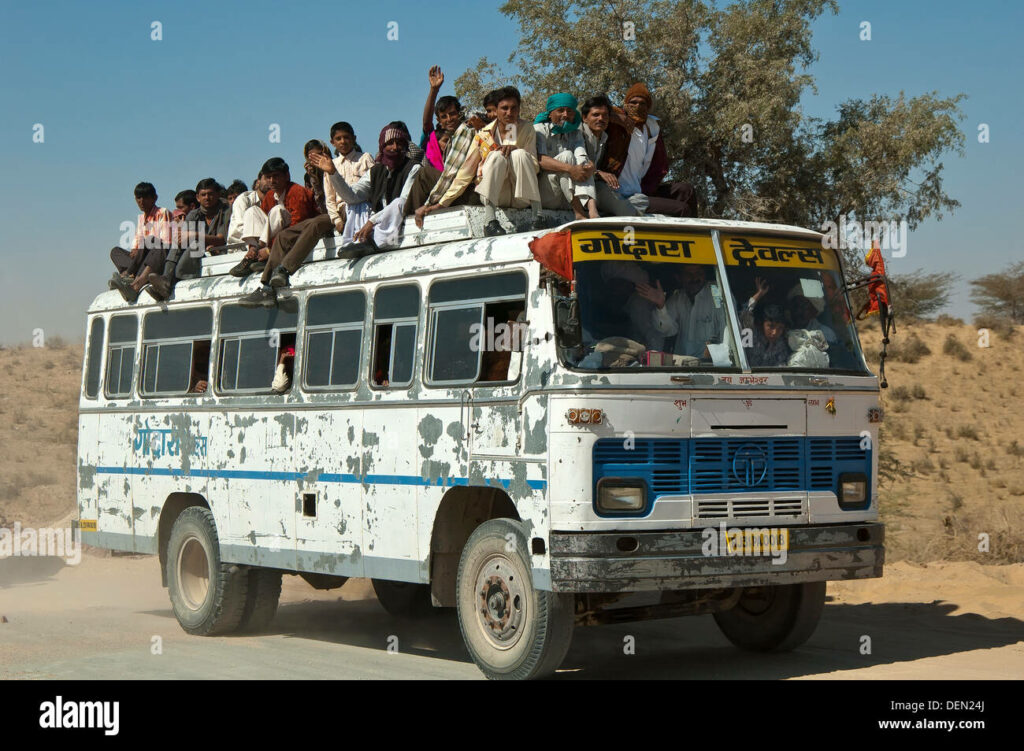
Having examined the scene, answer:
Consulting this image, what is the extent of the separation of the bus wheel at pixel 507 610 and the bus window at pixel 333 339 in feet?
7.05

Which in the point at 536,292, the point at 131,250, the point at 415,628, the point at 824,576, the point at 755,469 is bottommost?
the point at 415,628

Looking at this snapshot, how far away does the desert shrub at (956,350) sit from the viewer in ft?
127

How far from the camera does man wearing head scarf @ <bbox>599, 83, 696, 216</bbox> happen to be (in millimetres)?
10987

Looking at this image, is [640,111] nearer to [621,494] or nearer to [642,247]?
[642,247]

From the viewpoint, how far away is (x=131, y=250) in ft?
47.9

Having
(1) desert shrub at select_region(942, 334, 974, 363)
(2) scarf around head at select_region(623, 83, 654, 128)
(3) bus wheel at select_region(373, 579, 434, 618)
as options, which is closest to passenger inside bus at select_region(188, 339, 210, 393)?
(3) bus wheel at select_region(373, 579, 434, 618)

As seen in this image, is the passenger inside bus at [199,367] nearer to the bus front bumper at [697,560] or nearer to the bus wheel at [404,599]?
the bus wheel at [404,599]

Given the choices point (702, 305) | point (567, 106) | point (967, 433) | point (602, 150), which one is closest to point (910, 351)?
point (967, 433)

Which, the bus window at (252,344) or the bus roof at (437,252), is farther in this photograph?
the bus window at (252,344)

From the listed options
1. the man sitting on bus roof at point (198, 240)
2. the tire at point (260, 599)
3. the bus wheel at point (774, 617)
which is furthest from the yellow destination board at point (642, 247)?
the man sitting on bus roof at point (198, 240)

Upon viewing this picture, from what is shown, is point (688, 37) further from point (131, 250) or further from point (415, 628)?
point (415, 628)

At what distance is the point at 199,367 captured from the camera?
13219mm
